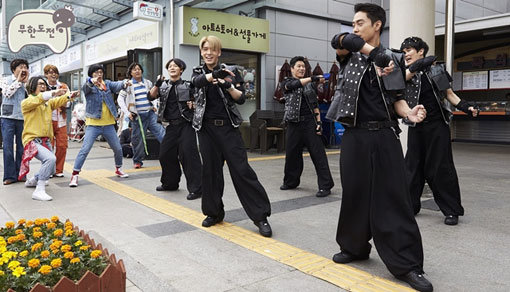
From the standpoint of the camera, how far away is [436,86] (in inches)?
182

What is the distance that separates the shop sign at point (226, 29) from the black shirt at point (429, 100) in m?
7.76

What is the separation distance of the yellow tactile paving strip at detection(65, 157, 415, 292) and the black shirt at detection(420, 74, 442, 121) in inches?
84.8

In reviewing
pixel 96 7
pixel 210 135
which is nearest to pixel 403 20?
pixel 210 135

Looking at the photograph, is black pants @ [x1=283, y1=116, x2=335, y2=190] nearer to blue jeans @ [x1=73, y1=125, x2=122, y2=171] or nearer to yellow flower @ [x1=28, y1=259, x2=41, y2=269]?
blue jeans @ [x1=73, y1=125, x2=122, y2=171]

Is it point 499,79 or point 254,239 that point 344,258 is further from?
point 499,79

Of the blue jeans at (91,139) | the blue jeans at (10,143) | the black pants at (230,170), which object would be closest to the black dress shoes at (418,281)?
the black pants at (230,170)

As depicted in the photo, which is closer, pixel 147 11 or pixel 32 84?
pixel 32 84

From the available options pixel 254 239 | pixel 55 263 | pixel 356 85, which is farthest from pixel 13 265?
pixel 356 85

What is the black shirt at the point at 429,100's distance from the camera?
184 inches

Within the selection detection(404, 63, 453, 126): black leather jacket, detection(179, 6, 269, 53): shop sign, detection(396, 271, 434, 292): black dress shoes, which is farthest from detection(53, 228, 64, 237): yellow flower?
detection(179, 6, 269, 53): shop sign

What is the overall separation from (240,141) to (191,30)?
7.75 m

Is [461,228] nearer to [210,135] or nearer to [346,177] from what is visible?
[346,177]

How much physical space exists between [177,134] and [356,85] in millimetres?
3804

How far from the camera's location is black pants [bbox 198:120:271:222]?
14.0ft
